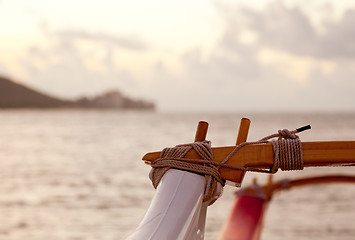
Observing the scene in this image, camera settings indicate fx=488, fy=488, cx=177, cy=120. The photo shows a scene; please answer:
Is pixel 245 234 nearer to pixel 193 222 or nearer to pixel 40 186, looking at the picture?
pixel 193 222

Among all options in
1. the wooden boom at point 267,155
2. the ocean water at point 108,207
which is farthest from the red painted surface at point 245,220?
the wooden boom at point 267,155

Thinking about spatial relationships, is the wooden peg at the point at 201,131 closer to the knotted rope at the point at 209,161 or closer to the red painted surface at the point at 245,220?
the knotted rope at the point at 209,161

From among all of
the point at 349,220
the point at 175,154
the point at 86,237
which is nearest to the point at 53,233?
the point at 86,237

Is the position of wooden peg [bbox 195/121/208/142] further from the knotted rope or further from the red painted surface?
the red painted surface

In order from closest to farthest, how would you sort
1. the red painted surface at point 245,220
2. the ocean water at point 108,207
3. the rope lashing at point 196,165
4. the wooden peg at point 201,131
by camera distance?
the rope lashing at point 196,165, the wooden peg at point 201,131, the red painted surface at point 245,220, the ocean water at point 108,207

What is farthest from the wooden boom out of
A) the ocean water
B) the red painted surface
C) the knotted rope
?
the ocean water

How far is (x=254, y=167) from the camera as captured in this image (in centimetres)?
170

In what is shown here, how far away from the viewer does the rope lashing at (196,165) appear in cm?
161

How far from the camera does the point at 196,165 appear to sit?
5.33ft

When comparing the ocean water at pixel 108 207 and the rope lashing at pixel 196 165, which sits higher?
the ocean water at pixel 108 207

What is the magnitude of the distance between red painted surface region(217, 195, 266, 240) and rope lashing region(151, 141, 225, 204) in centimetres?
417

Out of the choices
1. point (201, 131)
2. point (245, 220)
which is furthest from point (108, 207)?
point (201, 131)

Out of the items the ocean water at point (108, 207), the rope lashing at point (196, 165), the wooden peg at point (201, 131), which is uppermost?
the ocean water at point (108, 207)

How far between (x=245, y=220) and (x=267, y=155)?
491cm
